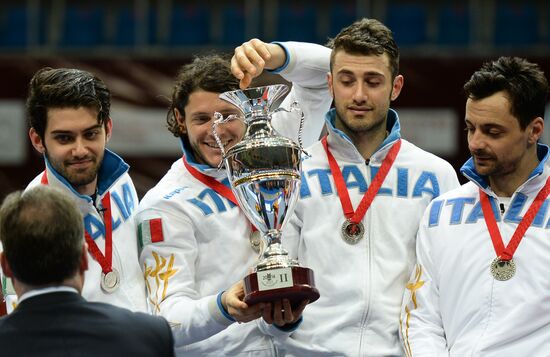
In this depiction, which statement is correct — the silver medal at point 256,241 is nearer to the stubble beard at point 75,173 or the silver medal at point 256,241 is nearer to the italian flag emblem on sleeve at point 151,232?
the italian flag emblem on sleeve at point 151,232

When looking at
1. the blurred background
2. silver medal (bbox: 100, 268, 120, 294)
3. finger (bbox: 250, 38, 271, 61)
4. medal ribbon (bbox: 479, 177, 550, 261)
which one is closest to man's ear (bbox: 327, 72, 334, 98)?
finger (bbox: 250, 38, 271, 61)

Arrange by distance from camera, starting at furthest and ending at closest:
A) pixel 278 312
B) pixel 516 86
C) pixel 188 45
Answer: pixel 188 45, pixel 516 86, pixel 278 312

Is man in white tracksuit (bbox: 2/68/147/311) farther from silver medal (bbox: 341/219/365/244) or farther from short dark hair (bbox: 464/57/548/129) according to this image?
short dark hair (bbox: 464/57/548/129)

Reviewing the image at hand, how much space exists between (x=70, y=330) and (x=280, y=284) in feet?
2.43

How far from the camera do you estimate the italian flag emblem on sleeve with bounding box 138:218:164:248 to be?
3.47 meters

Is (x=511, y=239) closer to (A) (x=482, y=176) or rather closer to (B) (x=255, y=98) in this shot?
(A) (x=482, y=176)

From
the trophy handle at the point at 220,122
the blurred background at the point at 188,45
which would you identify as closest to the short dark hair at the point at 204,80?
the trophy handle at the point at 220,122

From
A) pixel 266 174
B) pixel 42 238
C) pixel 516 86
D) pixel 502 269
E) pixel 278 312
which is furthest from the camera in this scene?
pixel 516 86

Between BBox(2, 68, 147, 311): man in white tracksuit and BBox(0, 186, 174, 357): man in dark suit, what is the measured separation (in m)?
0.98

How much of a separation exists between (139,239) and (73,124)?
48 cm

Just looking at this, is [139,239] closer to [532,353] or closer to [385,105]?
[385,105]

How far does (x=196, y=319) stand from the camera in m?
3.27

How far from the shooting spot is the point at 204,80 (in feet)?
11.8

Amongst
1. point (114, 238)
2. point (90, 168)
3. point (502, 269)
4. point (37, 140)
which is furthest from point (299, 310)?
point (37, 140)
